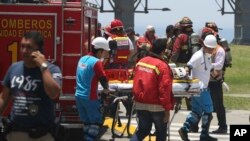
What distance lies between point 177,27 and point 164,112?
6.18 metres

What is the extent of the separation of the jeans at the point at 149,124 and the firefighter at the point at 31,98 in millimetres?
2995

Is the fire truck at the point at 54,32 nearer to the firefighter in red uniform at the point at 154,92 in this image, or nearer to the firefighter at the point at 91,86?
the firefighter at the point at 91,86

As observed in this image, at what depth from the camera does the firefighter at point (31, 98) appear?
743cm

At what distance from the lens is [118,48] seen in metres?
15.2

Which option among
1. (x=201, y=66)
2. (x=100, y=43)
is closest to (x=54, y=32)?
(x=100, y=43)

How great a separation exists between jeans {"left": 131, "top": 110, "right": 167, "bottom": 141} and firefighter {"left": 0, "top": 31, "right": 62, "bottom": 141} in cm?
300

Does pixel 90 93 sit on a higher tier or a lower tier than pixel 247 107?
higher

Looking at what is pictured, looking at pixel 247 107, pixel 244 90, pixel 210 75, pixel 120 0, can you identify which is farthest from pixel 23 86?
pixel 120 0

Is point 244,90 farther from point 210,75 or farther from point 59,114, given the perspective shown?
point 59,114

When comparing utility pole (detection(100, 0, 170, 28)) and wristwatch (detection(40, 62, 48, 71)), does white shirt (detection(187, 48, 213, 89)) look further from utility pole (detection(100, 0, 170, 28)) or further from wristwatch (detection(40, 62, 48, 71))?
utility pole (detection(100, 0, 170, 28))

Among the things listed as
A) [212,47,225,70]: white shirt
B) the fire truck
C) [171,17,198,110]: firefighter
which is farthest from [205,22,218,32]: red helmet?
the fire truck

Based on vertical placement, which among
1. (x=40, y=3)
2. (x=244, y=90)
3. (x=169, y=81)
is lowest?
(x=244, y=90)

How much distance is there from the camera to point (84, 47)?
1205cm

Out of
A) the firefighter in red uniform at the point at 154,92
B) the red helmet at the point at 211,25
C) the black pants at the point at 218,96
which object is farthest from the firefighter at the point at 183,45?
the firefighter in red uniform at the point at 154,92
